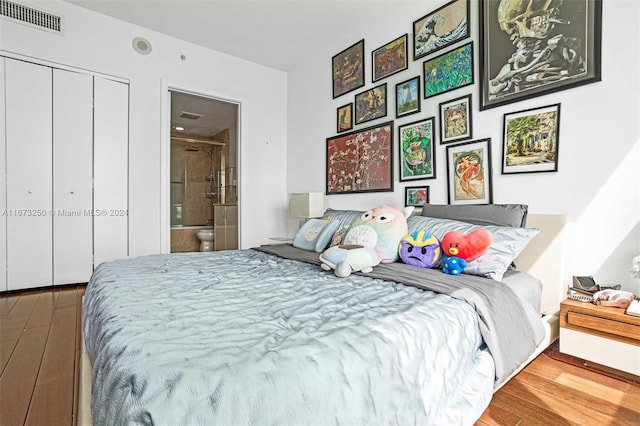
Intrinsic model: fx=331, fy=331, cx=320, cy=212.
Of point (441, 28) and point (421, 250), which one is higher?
point (441, 28)

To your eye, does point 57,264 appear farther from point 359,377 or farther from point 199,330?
point 359,377

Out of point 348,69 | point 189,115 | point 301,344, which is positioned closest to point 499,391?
point 301,344

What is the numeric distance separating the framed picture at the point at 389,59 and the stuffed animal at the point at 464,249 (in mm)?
1927

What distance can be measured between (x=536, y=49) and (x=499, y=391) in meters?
2.15

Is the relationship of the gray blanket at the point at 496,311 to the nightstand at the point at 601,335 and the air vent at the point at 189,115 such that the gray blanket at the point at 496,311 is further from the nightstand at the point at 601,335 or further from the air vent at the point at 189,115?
the air vent at the point at 189,115

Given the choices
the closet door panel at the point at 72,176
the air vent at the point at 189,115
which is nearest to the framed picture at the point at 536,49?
the closet door panel at the point at 72,176

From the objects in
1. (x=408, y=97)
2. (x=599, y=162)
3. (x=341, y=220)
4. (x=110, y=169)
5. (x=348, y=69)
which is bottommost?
(x=341, y=220)

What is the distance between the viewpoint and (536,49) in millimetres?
2229

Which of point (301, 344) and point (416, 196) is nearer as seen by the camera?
point (301, 344)

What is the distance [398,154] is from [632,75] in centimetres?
167

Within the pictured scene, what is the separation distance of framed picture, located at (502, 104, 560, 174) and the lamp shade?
6.54 ft

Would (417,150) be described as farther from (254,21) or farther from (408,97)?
(254,21)

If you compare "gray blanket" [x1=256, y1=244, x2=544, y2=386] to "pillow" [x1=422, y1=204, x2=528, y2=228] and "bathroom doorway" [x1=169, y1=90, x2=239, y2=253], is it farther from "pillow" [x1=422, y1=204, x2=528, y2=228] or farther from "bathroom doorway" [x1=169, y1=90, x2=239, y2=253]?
"bathroom doorway" [x1=169, y1=90, x2=239, y2=253]

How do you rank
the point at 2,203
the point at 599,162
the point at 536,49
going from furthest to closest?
the point at 2,203
the point at 536,49
the point at 599,162
